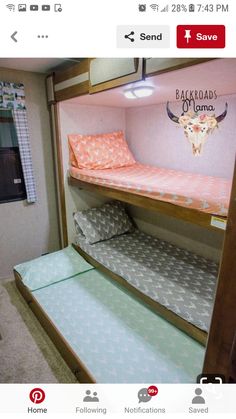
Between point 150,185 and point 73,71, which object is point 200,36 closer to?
point 150,185

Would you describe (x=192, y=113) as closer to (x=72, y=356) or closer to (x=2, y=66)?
(x=2, y=66)

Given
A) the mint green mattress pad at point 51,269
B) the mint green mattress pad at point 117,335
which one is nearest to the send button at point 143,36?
the mint green mattress pad at point 117,335

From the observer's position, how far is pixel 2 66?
2021 mm

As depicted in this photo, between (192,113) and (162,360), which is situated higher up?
(192,113)

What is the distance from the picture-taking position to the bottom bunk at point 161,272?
1415 mm

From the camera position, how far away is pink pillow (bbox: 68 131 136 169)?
7.44 ft

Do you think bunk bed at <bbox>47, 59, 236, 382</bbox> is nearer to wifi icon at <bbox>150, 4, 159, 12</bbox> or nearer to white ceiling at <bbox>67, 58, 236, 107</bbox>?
white ceiling at <bbox>67, 58, 236, 107</bbox>

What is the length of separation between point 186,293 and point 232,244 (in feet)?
3.00

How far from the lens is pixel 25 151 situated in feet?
7.38
